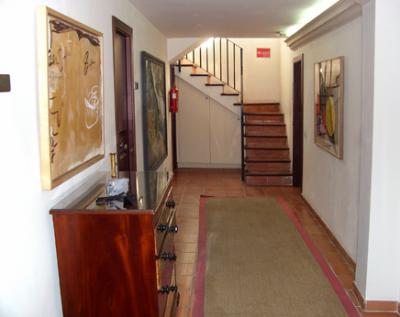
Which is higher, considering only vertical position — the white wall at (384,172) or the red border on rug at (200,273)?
the white wall at (384,172)

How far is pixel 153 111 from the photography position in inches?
223

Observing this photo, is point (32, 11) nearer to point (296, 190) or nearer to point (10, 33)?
point (10, 33)

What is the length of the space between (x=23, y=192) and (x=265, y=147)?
21.7ft

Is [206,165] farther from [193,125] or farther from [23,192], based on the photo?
[23,192]

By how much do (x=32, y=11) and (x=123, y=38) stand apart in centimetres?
252

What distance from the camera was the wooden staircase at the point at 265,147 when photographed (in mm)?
7754

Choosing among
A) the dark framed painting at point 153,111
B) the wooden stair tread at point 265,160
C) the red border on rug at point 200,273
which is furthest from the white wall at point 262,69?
the red border on rug at point 200,273

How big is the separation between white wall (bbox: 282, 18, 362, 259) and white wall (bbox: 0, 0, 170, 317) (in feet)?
8.63

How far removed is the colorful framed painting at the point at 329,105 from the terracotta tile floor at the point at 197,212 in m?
0.95

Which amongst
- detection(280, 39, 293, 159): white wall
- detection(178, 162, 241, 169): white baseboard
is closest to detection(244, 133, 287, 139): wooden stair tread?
detection(280, 39, 293, 159): white wall

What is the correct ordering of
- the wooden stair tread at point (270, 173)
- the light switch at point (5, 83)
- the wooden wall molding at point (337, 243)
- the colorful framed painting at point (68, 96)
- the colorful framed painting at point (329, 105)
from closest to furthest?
the light switch at point (5, 83), the colorful framed painting at point (68, 96), the wooden wall molding at point (337, 243), the colorful framed painting at point (329, 105), the wooden stair tread at point (270, 173)

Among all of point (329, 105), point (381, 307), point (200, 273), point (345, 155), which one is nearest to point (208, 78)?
point (329, 105)

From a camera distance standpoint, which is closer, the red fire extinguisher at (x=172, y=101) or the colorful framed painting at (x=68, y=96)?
the colorful framed painting at (x=68, y=96)

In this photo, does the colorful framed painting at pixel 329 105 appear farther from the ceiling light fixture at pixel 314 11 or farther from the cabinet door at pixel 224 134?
the cabinet door at pixel 224 134
